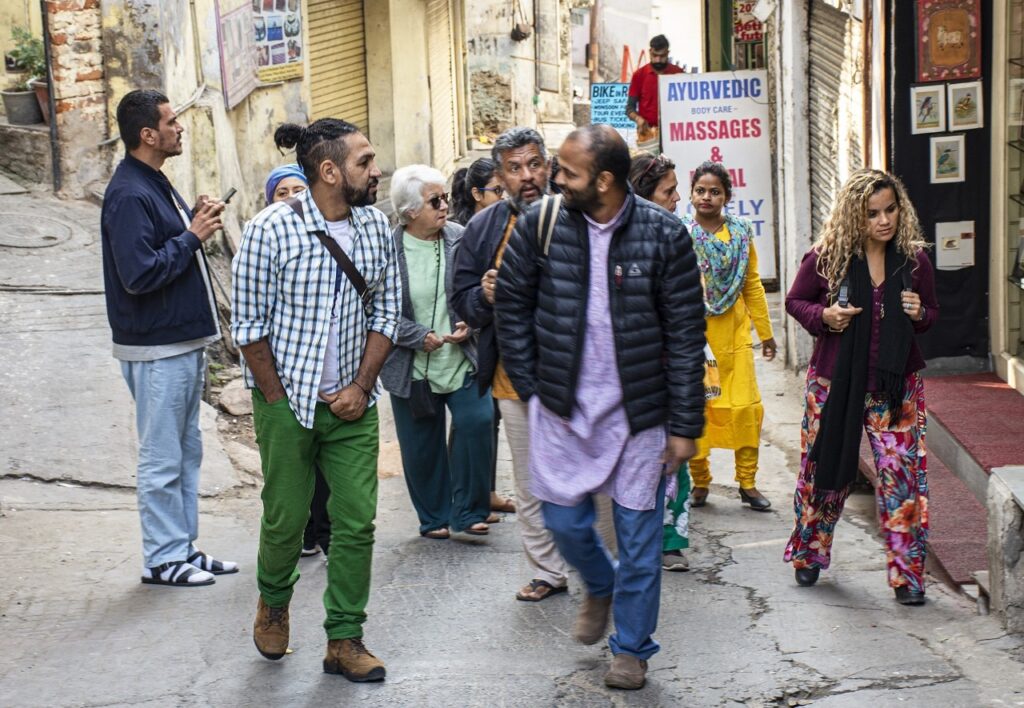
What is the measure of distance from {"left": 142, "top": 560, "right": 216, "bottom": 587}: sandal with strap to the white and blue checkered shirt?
4.76ft

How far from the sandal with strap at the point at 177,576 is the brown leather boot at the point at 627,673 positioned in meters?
2.08

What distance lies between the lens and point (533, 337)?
4.95m

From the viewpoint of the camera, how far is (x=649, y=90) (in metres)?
16.4

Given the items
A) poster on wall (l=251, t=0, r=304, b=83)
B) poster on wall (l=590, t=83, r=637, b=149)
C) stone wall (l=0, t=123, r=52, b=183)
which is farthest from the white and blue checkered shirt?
poster on wall (l=590, t=83, r=637, b=149)

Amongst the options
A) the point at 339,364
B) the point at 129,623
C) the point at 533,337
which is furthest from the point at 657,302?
the point at 129,623

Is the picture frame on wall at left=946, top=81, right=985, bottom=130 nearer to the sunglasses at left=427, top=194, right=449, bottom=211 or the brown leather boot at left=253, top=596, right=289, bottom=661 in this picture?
the sunglasses at left=427, top=194, right=449, bottom=211

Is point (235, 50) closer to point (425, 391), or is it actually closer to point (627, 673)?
point (425, 391)

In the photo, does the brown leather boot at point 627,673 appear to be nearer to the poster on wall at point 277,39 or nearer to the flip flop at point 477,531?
the flip flop at point 477,531

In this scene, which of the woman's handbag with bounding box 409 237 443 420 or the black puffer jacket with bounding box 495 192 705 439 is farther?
the woman's handbag with bounding box 409 237 443 420

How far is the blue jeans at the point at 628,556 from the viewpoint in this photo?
4816mm

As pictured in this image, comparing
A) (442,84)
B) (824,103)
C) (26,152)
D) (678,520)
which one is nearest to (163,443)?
(678,520)

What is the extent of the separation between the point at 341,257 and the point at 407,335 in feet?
5.51

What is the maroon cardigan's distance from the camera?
577cm

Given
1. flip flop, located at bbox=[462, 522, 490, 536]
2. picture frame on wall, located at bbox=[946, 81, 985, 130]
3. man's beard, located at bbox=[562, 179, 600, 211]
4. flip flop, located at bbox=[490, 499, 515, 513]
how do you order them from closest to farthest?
man's beard, located at bbox=[562, 179, 600, 211] → flip flop, located at bbox=[462, 522, 490, 536] → flip flop, located at bbox=[490, 499, 515, 513] → picture frame on wall, located at bbox=[946, 81, 985, 130]
